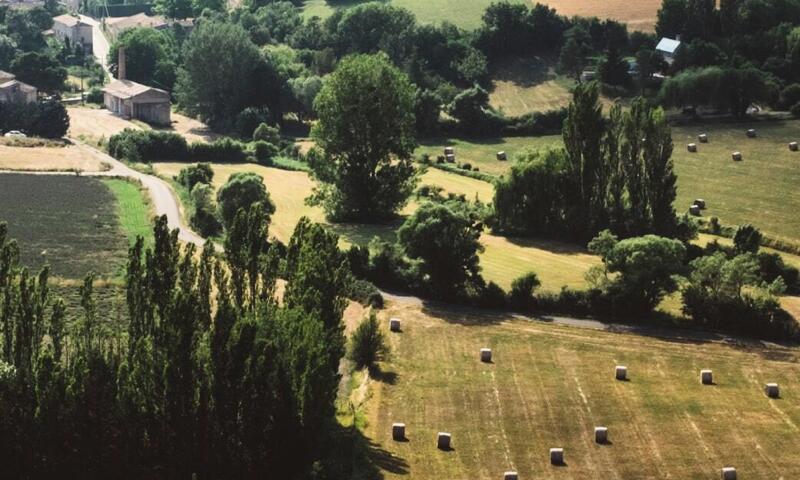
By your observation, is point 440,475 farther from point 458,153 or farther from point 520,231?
point 458,153

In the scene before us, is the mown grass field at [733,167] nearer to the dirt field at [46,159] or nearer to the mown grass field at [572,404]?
the mown grass field at [572,404]

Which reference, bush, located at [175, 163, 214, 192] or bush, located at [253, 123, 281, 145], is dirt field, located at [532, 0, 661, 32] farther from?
bush, located at [175, 163, 214, 192]

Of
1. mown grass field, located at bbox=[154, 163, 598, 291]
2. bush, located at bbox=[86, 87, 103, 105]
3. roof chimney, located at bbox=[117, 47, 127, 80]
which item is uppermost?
roof chimney, located at bbox=[117, 47, 127, 80]

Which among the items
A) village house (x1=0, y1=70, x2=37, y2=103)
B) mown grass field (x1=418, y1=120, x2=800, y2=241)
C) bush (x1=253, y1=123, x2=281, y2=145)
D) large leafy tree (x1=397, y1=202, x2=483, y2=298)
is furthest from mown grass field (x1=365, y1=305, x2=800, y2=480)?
village house (x1=0, y1=70, x2=37, y2=103)

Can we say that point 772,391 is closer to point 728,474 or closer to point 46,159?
point 728,474

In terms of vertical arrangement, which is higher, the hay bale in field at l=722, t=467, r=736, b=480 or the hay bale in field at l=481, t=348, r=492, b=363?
the hay bale in field at l=481, t=348, r=492, b=363

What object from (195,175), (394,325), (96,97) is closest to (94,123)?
(96,97)

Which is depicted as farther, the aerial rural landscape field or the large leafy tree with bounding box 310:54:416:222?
the large leafy tree with bounding box 310:54:416:222

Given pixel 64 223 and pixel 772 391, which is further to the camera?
pixel 64 223
